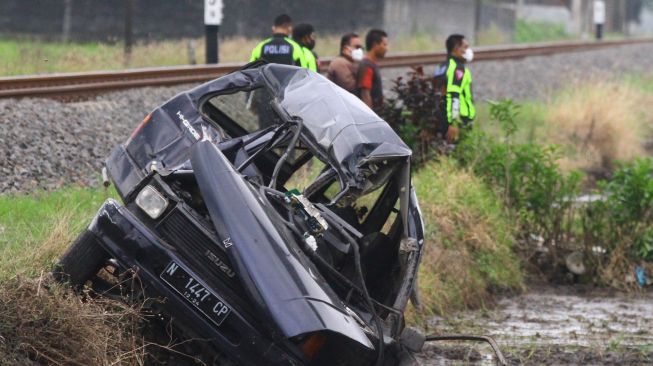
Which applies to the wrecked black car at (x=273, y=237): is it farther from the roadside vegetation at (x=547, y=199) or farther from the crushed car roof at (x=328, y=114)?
the roadside vegetation at (x=547, y=199)

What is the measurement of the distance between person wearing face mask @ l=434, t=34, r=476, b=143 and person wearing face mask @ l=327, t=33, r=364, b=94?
97 centimetres

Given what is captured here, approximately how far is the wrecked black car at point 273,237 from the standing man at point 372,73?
4603 millimetres

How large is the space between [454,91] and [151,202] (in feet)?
23.7

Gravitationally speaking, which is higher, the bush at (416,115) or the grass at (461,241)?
the bush at (416,115)

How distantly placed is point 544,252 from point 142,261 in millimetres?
7507

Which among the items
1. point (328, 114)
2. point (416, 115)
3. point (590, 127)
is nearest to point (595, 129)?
point (590, 127)

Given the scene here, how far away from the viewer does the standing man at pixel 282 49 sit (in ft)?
43.5

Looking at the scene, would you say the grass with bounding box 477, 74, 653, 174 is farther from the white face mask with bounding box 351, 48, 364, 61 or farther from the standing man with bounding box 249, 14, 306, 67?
the standing man with bounding box 249, 14, 306, 67

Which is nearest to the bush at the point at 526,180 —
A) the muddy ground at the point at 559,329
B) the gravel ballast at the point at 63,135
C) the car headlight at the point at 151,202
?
the muddy ground at the point at 559,329

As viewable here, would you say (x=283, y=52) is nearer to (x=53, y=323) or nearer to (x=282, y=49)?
(x=282, y=49)

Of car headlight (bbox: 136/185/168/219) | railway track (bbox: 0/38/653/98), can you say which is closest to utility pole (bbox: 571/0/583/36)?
railway track (bbox: 0/38/653/98)

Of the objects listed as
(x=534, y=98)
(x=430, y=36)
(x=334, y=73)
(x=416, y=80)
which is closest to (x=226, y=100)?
(x=334, y=73)

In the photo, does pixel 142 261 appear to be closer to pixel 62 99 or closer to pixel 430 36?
pixel 62 99

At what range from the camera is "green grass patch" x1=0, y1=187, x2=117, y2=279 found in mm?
7895
